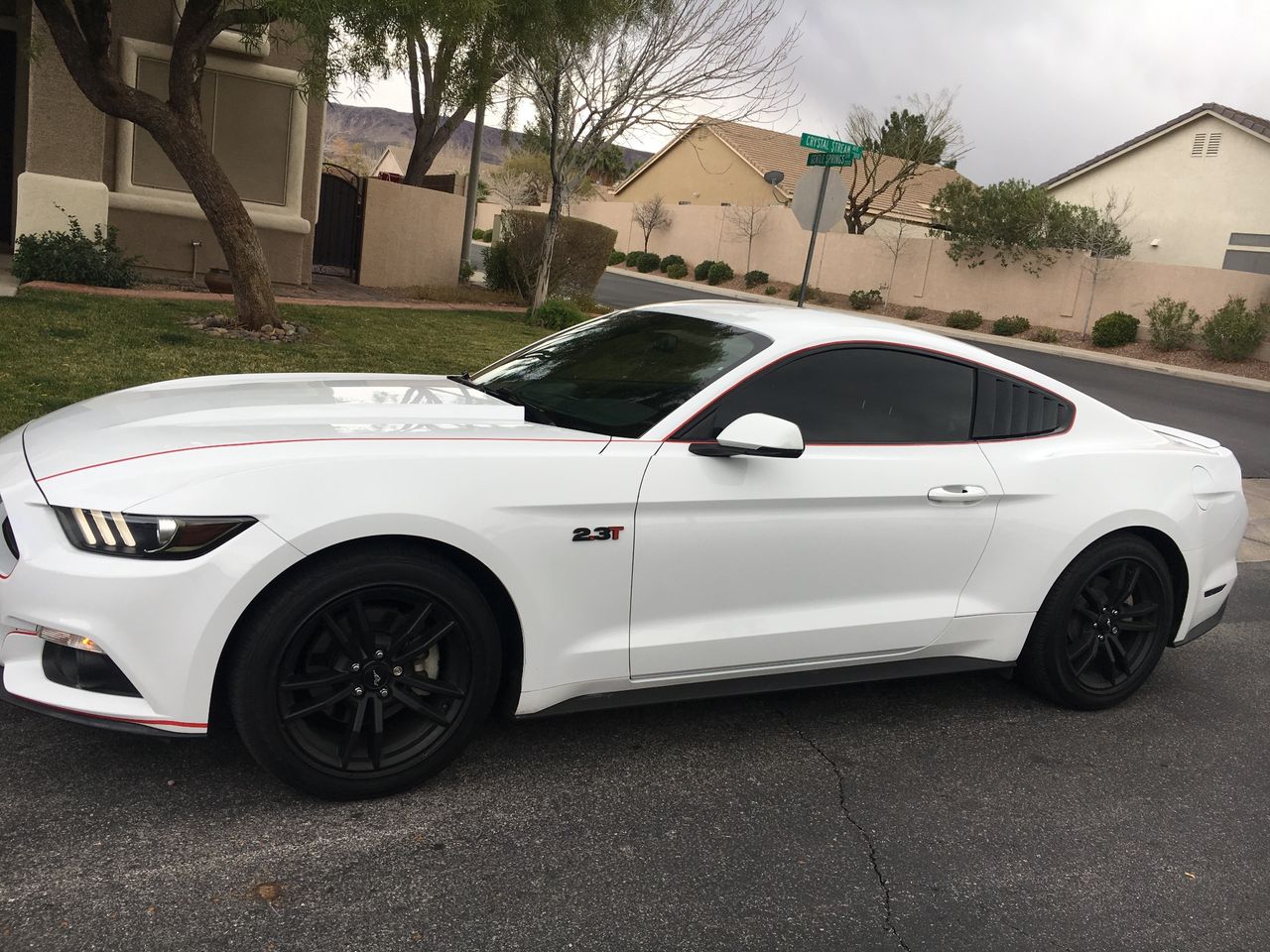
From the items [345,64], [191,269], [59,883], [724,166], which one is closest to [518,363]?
[59,883]

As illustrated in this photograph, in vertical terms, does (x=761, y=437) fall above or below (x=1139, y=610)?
above

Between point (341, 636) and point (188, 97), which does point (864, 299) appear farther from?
A: point (341, 636)

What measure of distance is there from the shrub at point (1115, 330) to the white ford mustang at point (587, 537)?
27.2m

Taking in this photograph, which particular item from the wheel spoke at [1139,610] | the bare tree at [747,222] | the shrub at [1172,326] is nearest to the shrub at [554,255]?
the wheel spoke at [1139,610]

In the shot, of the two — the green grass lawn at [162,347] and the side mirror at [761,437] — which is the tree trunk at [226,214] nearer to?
the green grass lawn at [162,347]

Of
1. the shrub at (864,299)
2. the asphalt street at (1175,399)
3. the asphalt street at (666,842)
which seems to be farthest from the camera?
the shrub at (864,299)

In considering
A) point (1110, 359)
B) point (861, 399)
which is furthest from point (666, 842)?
point (1110, 359)

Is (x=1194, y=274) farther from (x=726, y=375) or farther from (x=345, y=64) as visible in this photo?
(x=726, y=375)

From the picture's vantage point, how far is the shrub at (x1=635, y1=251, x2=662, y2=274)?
45219mm

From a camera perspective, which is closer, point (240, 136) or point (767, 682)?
point (767, 682)

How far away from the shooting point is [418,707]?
3180 millimetres

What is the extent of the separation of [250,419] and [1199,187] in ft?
130

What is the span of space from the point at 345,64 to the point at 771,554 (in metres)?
8.77

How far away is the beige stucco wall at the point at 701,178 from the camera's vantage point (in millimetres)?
50219
